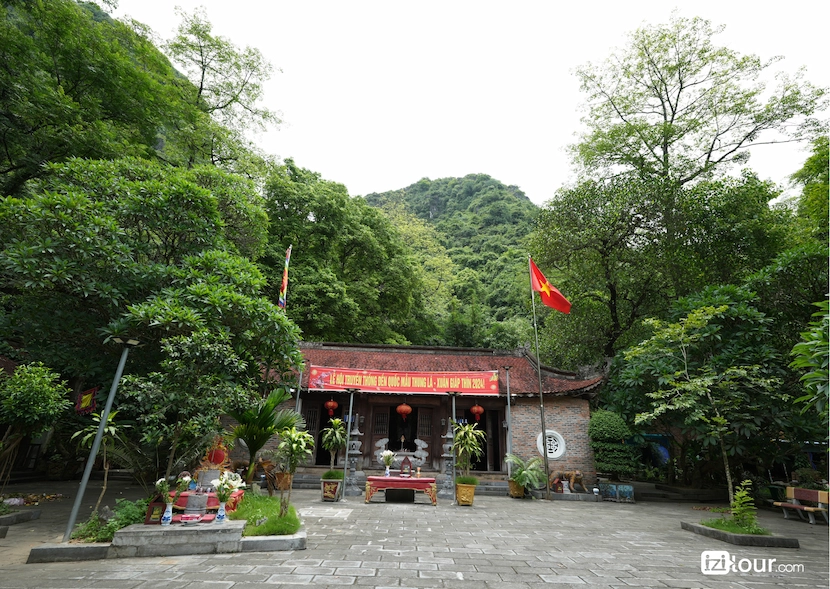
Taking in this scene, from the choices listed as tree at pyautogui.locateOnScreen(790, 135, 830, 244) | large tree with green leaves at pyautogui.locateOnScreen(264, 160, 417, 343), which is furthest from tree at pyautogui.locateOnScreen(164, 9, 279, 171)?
tree at pyautogui.locateOnScreen(790, 135, 830, 244)

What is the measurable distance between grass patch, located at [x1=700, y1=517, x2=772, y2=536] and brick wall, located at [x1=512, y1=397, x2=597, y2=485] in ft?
18.6

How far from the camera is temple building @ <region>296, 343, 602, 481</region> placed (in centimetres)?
1305

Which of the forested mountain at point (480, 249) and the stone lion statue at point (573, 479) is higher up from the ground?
the forested mountain at point (480, 249)

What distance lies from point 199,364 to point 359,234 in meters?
14.8

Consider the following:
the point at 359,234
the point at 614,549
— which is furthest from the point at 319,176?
the point at 614,549

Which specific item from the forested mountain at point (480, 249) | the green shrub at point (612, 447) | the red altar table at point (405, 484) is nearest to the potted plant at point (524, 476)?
the green shrub at point (612, 447)

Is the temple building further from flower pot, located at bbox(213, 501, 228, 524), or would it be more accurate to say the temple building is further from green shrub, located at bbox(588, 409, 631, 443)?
flower pot, located at bbox(213, 501, 228, 524)

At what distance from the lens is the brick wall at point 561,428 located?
42.2ft

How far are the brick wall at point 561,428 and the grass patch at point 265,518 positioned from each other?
834cm

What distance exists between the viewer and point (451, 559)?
16.6 ft

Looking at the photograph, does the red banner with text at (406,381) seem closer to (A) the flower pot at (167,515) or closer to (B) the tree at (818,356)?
(A) the flower pot at (167,515)

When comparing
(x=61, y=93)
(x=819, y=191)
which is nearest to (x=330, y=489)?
(x=61, y=93)

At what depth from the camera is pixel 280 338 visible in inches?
316

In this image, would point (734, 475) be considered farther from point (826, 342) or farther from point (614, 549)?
point (826, 342)
